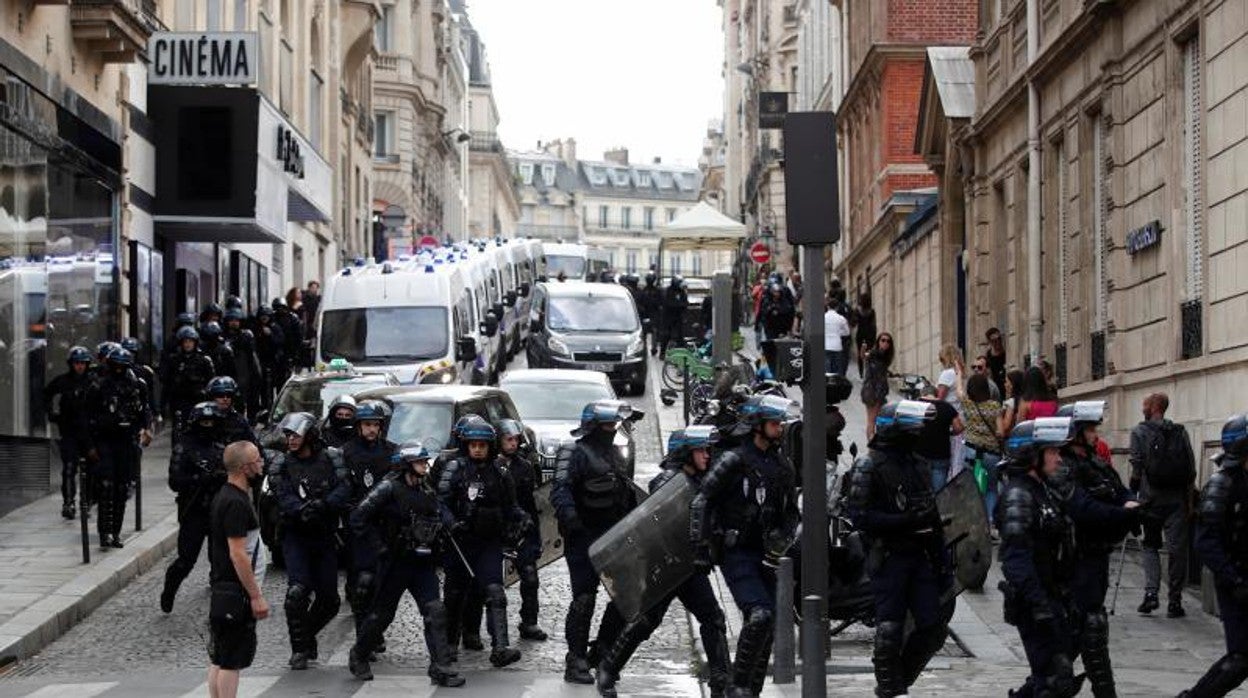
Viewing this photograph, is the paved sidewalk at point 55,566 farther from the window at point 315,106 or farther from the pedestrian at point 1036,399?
the window at point 315,106

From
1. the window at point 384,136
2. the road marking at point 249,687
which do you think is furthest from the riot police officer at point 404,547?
the window at point 384,136

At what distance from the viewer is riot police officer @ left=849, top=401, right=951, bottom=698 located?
12.0 meters

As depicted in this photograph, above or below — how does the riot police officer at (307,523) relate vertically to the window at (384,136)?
below

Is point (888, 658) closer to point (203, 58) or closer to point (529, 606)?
point (529, 606)

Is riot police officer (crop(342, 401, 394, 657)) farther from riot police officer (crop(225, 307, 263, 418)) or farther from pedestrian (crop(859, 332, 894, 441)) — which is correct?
riot police officer (crop(225, 307, 263, 418))

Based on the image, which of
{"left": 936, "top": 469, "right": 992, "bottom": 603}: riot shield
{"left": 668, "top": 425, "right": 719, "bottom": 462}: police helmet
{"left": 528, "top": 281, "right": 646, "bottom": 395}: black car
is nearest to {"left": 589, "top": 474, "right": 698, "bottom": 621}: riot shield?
{"left": 668, "top": 425, "right": 719, "bottom": 462}: police helmet

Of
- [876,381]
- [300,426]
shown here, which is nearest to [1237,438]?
[300,426]

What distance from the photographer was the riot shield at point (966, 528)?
13578 mm

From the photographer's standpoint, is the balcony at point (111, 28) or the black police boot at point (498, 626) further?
the balcony at point (111, 28)

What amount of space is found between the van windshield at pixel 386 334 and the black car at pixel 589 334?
585 cm

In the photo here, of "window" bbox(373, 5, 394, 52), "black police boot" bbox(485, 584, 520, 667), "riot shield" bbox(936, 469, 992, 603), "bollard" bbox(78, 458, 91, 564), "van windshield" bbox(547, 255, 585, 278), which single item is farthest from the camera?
"window" bbox(373, 5, 394, 52)

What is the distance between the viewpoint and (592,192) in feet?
552

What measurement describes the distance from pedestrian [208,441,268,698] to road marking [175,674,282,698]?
2001 mm

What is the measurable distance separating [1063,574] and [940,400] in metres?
7.58
